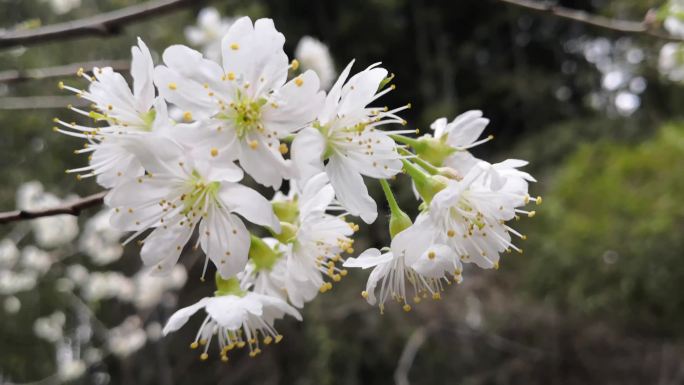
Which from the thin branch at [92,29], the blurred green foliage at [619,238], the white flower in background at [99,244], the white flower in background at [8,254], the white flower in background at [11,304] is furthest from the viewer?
the white flower in background at [11,304]

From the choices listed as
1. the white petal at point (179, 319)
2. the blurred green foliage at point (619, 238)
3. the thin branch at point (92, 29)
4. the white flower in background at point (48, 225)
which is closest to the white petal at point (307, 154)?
the white petal at point (179, 319)

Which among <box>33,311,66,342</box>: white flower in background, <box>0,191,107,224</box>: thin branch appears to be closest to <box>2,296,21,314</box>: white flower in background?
<box>33,311,66,342</box>: white flower in background

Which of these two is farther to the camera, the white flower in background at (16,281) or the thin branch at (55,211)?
the white flower in background at (16,281)

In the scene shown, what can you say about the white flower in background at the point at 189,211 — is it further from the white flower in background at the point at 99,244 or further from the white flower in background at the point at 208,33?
the white flower in background at the point at 99,244

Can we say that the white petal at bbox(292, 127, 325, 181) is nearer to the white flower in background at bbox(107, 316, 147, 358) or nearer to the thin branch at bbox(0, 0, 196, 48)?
the thin branch at bbox(0, 0, 196, 48)

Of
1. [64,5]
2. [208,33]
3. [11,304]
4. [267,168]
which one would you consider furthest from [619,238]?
[64,5]

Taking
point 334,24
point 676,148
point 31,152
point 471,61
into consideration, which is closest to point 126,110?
point 676,148

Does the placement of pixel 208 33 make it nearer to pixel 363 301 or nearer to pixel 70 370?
pixel 363 301
